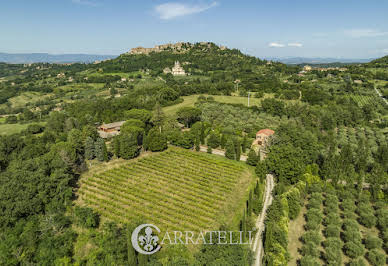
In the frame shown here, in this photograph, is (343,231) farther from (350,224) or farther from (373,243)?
(373,243)

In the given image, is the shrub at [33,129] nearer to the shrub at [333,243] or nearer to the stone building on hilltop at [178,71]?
the shrub at [333,243]

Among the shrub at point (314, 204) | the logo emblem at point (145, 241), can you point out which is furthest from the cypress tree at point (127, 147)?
the shrub at point (314, 204)

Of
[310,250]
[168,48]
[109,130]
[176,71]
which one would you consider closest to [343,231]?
[310,250]

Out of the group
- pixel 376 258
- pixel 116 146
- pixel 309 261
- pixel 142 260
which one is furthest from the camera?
pixel 116 146

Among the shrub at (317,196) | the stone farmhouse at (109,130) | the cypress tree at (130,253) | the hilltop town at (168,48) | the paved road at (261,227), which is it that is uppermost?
the hilltop town at (168,48)

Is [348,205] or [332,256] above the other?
[348,205]

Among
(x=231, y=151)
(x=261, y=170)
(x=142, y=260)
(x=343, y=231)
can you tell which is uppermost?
(x=231, y=151)
